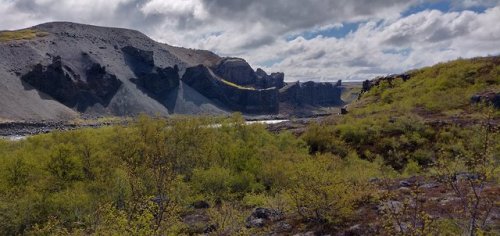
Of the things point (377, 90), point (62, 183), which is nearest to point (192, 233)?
point (62, 183)

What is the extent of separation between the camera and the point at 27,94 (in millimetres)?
188750

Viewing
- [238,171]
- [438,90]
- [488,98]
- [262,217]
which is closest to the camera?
[262,217]

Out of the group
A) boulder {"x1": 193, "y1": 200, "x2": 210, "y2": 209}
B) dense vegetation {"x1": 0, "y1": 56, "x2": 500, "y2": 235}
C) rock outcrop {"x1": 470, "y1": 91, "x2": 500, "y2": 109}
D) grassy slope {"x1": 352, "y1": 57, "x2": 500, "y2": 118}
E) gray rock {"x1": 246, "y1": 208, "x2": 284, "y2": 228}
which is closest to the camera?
dense vegetation {"x1": 0, "y1": 56, "x2": 500, "y2": 235}

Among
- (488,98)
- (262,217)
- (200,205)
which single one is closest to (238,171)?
(200,205)

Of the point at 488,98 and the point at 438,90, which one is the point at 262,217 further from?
the point at 438,90

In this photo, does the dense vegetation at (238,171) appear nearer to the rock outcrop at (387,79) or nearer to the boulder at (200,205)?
the boulder at (200,205)

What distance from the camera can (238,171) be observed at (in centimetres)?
3966

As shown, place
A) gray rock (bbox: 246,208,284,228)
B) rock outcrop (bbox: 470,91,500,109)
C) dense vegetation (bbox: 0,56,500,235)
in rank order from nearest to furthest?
dense vegetation (bbox: 0,56,500,235) < gray rock (bbox: 246,208,284,228) < rock outcrop (bbox: 470,91,500,109)

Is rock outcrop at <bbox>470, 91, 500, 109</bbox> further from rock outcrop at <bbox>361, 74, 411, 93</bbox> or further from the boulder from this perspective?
the boulder

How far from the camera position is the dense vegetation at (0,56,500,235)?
16.9m

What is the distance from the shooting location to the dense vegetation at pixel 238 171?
16.9 meters

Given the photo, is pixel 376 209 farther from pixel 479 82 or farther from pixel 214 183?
pixel 479 82

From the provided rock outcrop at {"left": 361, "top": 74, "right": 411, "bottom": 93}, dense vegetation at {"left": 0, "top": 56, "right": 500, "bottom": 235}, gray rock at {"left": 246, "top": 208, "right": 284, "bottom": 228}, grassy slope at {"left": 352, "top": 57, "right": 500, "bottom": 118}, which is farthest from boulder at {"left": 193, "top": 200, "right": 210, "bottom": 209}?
rock outcrop at {"left": 361, "top": 74, "right": 411, "bottom": 93}

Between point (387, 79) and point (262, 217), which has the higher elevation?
point (387, 79)
